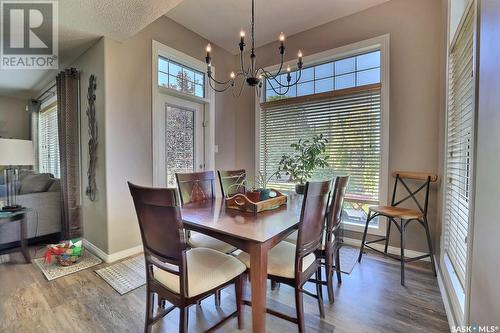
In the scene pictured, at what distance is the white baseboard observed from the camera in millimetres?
2639

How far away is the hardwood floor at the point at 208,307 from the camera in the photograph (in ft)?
5.28

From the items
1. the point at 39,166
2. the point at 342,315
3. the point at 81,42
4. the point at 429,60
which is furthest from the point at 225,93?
the point at 39,166

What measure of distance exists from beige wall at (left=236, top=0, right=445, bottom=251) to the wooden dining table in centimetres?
171

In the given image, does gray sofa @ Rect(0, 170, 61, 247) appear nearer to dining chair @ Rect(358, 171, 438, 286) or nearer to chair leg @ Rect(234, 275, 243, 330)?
chair leg @ Rect(234, 275, 243, 330)

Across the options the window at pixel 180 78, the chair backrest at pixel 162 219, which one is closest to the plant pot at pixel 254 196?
the chair backrest at pixel 162 219

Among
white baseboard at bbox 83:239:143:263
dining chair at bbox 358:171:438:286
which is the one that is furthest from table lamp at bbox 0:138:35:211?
dining chair at bbox 358:171:438:286

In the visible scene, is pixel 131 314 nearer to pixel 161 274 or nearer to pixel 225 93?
pixel 161 274

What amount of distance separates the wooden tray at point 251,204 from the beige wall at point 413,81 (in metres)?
1.71

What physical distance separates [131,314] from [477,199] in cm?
228

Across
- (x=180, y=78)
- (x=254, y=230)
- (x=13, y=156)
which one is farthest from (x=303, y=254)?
(x=13, y=156)

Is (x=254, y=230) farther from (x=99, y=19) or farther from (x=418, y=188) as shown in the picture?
(x=99, y=19)

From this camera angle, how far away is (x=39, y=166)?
206 inches

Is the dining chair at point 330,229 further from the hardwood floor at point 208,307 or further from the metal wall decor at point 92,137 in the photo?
the metal wall decor at point 92,137

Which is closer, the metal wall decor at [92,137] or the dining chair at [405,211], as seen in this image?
the dining chair at [405,211]
